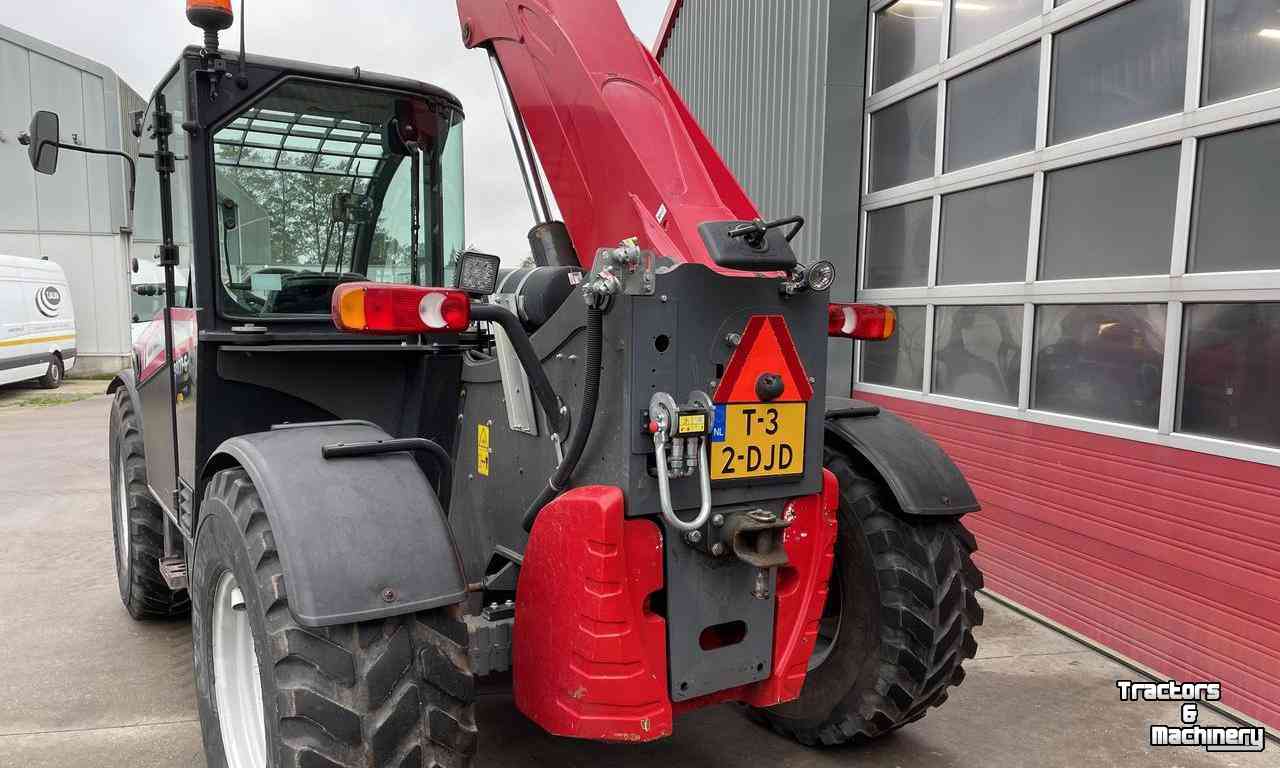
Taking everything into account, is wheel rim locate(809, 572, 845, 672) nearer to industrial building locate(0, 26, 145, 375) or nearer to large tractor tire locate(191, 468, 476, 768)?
large tractor tire locate(191, 468, 476, 768)

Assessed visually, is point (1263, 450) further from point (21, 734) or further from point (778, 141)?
point (21, 734)

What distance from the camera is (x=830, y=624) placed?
3.26 m

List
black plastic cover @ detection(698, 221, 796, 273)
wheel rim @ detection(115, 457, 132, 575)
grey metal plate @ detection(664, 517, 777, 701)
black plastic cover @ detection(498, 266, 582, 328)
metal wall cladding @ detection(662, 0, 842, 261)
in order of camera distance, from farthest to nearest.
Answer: metal wall cladding @ detection(662, 0, 842, 261), wheel rim @ detection(115, 457, 132, 575), black plastic cover @ detection(498, 266, 582, 328), grey metal plate @ detection(664, 517, 777, 701), black plastic cover @ detection(698, 221, 796, 273)

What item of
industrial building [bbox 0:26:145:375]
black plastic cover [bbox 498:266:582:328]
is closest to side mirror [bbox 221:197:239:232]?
black plastic cover [bbox 498:266:582:328]

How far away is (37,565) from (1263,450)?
7.09 m

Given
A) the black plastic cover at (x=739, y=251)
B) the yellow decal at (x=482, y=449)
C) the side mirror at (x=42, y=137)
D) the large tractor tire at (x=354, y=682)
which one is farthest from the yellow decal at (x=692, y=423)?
the side mirror at (x=42, y=137)

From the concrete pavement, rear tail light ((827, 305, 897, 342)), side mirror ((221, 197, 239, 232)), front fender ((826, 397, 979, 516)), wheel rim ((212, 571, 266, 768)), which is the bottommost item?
the concrete pavement

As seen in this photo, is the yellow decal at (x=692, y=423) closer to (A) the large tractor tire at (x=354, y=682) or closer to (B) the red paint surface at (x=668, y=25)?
(A) the large tractor tire at (x=354, y=682)

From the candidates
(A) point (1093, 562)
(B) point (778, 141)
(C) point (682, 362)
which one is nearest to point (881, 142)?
(B) point (778, 141)

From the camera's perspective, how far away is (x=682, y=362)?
2287mm

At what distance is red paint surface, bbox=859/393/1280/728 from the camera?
3.59 meters

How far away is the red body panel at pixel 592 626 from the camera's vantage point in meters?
2.22

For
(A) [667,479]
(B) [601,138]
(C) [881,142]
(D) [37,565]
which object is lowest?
(D) [37,565]

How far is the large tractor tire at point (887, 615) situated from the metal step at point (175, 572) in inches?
108
